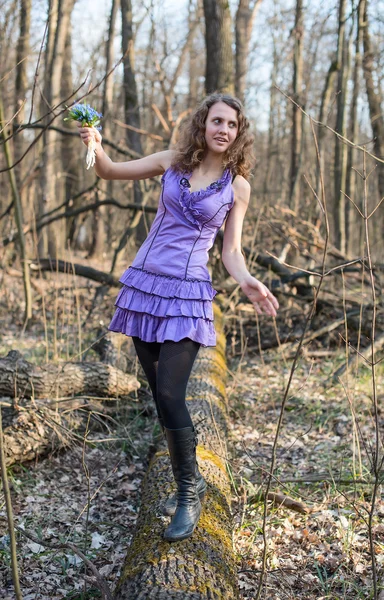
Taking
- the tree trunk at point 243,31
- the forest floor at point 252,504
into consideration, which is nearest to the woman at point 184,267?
the forest floor at point 252,504

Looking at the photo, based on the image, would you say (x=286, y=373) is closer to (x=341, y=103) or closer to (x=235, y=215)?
(x=235, y=215)

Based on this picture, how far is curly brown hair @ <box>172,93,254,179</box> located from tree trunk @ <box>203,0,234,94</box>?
4.61 meters

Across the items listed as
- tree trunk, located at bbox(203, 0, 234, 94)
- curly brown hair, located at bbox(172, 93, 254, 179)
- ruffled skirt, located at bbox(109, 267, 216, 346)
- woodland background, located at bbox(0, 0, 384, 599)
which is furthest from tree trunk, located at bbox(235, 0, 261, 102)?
ruffled skirt, located at bbox(109, 267, 216, 346)

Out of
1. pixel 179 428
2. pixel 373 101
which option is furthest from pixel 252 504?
pixel 373 101

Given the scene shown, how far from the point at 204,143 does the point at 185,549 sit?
1713 millimetres

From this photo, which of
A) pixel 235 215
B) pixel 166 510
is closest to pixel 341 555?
pixel 166 510

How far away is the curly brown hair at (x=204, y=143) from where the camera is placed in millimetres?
2451

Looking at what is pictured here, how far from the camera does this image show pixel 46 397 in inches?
148

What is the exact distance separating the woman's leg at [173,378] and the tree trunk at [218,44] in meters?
5.32

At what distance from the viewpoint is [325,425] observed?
4242mm

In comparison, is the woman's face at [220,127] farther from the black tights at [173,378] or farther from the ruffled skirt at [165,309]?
the black tights at [173,378]

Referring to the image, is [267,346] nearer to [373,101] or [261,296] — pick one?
[261,296]

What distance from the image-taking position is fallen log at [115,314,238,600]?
1.92m

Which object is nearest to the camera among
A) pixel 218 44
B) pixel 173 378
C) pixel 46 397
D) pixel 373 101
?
pixel 173 378
